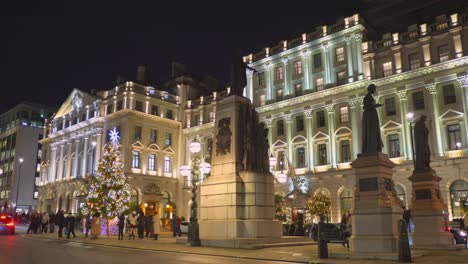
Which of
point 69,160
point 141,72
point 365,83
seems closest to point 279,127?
point 365,83

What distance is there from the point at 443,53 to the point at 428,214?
2370 centimetres

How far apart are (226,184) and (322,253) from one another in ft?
23.6

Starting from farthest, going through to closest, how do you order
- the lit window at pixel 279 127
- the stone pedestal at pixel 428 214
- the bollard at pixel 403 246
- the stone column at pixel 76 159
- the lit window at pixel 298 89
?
the stone column at pixel 76 159 → the lit window at pixel 279 127 → the lit window at pixel 298 89 → the stone pedestal at pixel 428 214 → the bollard at pixel 403 246

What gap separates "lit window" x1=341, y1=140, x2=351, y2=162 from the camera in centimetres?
4312

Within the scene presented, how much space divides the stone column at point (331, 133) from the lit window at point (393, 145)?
5547 millimetres

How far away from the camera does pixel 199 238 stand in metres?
21.5

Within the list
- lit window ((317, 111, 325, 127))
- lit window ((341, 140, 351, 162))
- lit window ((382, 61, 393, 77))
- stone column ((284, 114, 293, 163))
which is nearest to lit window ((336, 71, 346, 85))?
lit window ((317, 111, 325, 127))

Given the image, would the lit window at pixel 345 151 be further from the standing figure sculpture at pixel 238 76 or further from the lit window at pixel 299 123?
the standing figure sculpture at pixel 238 76

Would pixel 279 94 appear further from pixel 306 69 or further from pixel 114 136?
pixel 114 136

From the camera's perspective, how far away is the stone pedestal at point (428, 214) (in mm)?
19641

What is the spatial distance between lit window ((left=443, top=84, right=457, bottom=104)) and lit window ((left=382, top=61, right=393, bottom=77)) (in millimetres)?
5431

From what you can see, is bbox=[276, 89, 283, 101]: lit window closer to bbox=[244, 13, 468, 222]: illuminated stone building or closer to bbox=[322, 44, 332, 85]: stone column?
bbox=[244, 13, 468, 222]: illuminated stone building

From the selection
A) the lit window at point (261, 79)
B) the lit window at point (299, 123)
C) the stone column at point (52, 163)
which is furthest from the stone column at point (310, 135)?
the stone column at point (52, 163)

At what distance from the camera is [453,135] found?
37156 mm
